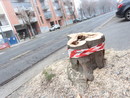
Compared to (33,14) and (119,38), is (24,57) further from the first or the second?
(33,14)

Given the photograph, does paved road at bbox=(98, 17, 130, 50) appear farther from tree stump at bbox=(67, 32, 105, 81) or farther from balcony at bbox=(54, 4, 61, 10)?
balcony at bbox=(54, 4, 61, 10)

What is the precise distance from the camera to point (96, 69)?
2418mm

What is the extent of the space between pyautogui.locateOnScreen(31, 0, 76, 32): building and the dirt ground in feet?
99.8

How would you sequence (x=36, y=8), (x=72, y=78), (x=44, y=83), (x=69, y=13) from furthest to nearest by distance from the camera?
(x=69, y=13), (x=36, y=8), (x=44, y=83), (x=72, y=78)

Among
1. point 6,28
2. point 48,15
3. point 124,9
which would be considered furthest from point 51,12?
point 124,9

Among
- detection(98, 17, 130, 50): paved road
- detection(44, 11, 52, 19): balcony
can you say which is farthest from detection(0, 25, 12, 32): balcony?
detection(98, 17, 130, 50): paved road

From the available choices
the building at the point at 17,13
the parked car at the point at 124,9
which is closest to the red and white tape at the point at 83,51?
the parked car at the point at 124,9

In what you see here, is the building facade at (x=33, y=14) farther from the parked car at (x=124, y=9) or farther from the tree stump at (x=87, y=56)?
the tree stump at (x=87, y=56)

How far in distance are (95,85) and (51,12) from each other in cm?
3723

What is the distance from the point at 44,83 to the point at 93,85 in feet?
4.01

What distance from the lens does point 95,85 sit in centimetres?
210

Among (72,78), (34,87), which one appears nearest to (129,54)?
(72,78)

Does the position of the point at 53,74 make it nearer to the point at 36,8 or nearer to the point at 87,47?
the point at 87,47

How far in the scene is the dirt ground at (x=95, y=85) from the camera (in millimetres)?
1912
